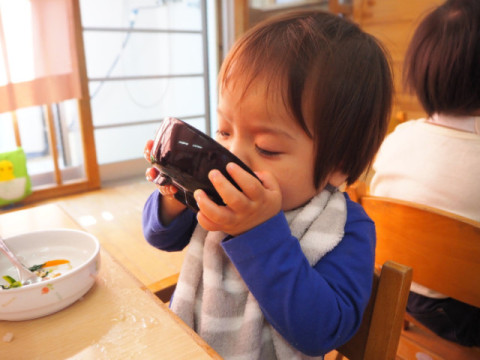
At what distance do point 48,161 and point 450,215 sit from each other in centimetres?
270

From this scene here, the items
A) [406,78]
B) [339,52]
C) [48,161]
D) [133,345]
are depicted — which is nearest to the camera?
[133,345]

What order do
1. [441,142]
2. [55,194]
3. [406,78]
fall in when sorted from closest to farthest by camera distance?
[441,142]
[406,78]
[55,194]

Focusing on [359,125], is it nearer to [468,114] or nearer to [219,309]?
[219,309]

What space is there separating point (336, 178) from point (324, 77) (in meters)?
0.16

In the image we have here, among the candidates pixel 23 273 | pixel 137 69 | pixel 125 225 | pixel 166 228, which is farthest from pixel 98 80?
pixel 23 273

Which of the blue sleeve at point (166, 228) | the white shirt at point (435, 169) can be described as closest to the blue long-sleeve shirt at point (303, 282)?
the blue sleeve at point (166, 228)

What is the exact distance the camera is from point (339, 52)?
541mm

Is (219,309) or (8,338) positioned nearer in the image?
(8,338)

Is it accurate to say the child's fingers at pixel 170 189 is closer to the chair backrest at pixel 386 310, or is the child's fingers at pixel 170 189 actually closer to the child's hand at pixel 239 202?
the child's hand at pixel 239 202

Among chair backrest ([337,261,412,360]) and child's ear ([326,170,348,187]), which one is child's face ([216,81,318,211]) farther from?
chair backrest ([337,261,412,360])

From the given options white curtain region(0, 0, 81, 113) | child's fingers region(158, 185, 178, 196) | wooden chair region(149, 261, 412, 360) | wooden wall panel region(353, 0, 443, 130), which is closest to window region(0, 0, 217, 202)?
white curtain region(0, 0, 81, 113)

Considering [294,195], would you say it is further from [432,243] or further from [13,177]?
[13,177]

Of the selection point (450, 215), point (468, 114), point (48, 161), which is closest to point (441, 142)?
point (468, 114)

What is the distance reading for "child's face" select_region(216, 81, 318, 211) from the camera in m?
0.53
